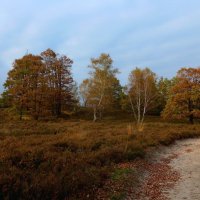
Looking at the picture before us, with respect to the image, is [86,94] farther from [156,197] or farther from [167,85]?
[156,197]

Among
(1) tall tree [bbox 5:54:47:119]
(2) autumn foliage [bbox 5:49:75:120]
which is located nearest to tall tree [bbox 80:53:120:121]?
(2) autumn foliage [bbox 5:49:75:120]

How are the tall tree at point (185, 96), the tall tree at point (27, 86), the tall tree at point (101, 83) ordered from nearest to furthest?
the tall tree at point (27, 86), the tall tree at point (185, 96), the tall tree at point (101, 83)

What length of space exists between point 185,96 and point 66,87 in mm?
19352

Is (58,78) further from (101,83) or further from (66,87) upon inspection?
(101,83)

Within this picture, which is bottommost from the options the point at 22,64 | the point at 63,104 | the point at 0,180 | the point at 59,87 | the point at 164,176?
the point at 164,176

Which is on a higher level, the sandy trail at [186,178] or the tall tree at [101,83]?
the tall tree at [101,83]

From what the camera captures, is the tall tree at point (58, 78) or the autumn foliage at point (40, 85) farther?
the tall tree at point (58, 78)

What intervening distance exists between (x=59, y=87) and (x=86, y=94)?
5020 mm

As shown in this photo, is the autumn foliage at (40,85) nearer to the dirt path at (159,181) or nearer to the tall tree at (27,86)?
the tall tree at (27,86)

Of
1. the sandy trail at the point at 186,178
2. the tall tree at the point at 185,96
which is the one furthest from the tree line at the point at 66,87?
the sandy trail at the point at 186,178

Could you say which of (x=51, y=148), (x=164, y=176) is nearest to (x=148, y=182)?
(x=164, y=176)

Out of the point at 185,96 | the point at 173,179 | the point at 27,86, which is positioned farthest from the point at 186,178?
the point at 27,86

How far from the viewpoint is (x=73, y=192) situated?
273 inches

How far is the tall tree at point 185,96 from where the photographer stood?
38.3m
